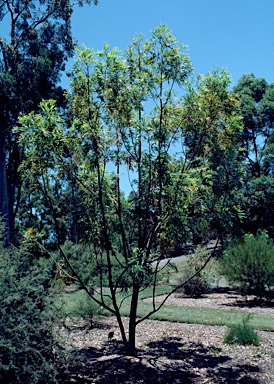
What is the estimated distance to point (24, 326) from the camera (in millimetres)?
4785

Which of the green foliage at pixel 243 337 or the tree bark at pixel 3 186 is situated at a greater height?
the tree bark at pixel 3 186

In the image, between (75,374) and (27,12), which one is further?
(27,12)

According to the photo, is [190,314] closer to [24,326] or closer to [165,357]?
[165,357]

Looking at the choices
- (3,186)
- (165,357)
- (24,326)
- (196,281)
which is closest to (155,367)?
(165,357)

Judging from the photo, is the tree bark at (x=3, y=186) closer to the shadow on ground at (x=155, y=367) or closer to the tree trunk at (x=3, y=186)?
the tree trunk at (x=3, y=186)

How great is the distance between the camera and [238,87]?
33.5 metres

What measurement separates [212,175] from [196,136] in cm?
71

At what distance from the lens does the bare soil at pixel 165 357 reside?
6.39 m

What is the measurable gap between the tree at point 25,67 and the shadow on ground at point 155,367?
12466 millimetres

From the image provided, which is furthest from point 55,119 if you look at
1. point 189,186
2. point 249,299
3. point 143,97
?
point 249,299

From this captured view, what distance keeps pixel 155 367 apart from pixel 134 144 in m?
3.39

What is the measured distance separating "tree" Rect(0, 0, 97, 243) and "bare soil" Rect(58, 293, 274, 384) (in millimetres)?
11064

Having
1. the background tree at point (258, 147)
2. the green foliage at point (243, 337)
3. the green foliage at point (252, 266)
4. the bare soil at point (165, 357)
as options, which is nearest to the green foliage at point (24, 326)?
the bare soil at point (165, 357)

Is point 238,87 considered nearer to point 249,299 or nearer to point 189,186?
point 249,299
